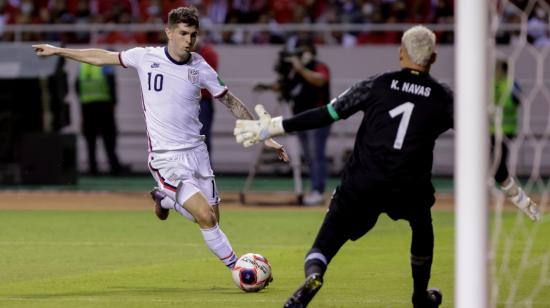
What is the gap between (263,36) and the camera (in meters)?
23.8

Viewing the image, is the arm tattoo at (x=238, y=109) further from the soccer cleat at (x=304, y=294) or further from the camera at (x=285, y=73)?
the camera at (x=285, y=73)

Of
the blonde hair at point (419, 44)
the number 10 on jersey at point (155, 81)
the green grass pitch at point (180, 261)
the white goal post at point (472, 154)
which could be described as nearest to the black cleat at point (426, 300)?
the green grass pitch at point (180, 261)

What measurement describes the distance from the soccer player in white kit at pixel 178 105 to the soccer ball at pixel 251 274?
0.27 meters

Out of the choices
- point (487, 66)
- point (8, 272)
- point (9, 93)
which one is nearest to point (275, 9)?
point (9, 93)

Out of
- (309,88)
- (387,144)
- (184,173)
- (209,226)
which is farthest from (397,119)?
(309,88)

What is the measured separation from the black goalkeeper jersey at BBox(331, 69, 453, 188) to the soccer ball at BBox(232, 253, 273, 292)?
186 centimetres

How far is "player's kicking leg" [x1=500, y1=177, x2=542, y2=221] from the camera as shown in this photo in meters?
7.79

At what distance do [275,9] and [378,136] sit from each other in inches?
702

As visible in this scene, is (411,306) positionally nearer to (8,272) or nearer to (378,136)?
(378,136)

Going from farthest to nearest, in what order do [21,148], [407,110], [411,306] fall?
1. [21,148]
2. [411,306]
3. [407,110]

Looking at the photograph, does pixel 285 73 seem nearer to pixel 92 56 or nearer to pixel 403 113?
pixel 92 56

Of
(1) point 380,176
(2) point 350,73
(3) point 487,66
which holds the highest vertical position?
(3) point 487,66

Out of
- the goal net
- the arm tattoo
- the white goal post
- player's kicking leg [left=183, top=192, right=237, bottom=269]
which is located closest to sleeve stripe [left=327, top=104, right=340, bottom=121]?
the white goal post

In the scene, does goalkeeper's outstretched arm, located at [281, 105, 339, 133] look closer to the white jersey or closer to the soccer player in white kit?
the soccer player in white kit
